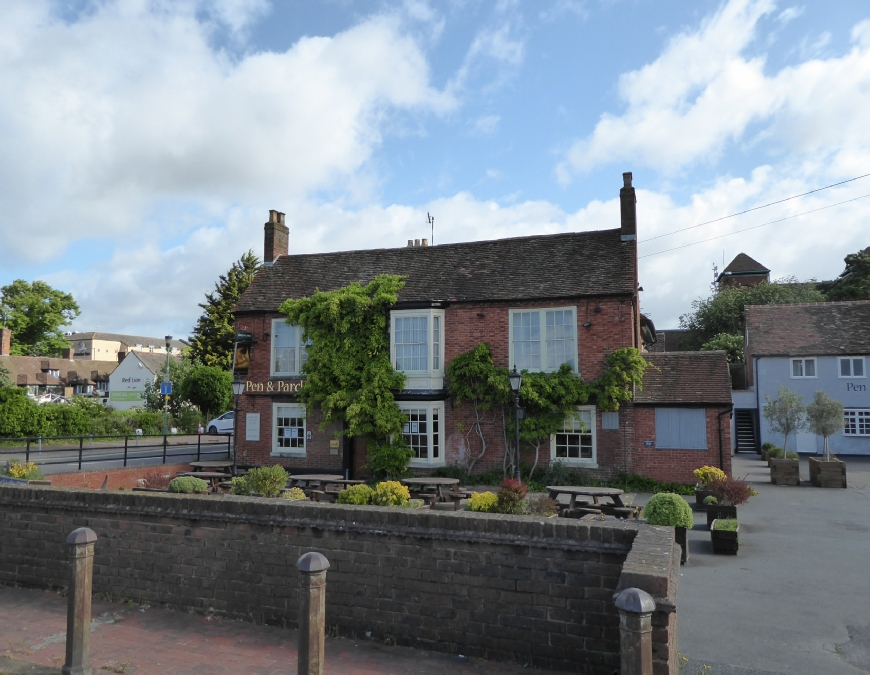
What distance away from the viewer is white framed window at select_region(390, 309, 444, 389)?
19.5 metres

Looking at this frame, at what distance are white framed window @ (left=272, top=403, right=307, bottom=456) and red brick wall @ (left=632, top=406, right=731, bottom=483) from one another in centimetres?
1068

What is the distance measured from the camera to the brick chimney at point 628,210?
64.0 feet

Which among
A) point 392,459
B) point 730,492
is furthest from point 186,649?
point 392,459

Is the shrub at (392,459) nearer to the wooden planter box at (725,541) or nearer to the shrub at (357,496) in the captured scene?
the shrub at (357,496)

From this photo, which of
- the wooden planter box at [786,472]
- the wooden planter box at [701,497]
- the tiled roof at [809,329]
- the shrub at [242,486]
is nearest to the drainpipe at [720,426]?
the wooden planter box at [701,497]

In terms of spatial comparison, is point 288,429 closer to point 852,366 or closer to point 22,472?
point 22,472

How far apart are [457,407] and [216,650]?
44.9ft

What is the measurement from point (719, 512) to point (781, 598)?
4.45m

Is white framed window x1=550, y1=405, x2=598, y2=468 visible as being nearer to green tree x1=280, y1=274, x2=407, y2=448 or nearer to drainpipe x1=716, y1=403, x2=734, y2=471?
drainpipe x1=716, y1=403, x2=734, y2=471

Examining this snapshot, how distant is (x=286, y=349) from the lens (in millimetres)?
21391

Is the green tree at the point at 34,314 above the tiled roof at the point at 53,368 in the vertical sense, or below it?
above

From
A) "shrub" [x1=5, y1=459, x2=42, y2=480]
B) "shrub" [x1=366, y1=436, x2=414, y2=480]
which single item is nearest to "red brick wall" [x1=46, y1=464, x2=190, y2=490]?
"shrub" [x1=5, y1=459, x2=42, y2=480]

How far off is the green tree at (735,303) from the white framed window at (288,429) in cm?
3735

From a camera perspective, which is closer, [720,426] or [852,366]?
[720,426]
